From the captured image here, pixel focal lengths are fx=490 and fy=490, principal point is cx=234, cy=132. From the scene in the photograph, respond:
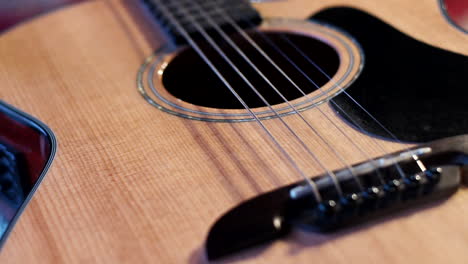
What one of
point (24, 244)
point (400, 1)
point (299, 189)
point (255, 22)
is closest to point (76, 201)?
point (24, 244)

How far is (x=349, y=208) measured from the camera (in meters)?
0.47

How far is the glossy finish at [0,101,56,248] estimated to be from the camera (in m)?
0.66

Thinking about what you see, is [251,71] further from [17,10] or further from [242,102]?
[17,10]

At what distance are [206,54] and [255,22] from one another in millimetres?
118

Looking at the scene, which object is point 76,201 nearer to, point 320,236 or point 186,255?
point 186,255

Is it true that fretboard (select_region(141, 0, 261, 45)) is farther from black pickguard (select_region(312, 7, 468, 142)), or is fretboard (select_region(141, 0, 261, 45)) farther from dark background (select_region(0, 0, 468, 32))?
dark background (select_region(0, 0, 468, 32))

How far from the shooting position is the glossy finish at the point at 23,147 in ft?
2.18

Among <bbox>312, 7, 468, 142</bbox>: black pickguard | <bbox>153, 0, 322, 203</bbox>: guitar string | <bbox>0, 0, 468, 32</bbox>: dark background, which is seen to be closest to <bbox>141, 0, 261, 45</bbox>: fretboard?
<bbox>153, 0, 322, 203</bbox>: guitar string

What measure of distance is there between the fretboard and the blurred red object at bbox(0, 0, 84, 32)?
0.38 meters

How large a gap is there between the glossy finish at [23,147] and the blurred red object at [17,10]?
→ 1.65 ft

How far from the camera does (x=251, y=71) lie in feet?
2.79

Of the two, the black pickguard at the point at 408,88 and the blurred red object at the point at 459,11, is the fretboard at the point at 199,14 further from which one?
the blurred red object at the point at 459,11

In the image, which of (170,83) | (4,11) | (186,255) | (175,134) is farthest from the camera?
(4,11)

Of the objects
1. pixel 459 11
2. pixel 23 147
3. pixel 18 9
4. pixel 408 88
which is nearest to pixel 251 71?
pixel 408 88
